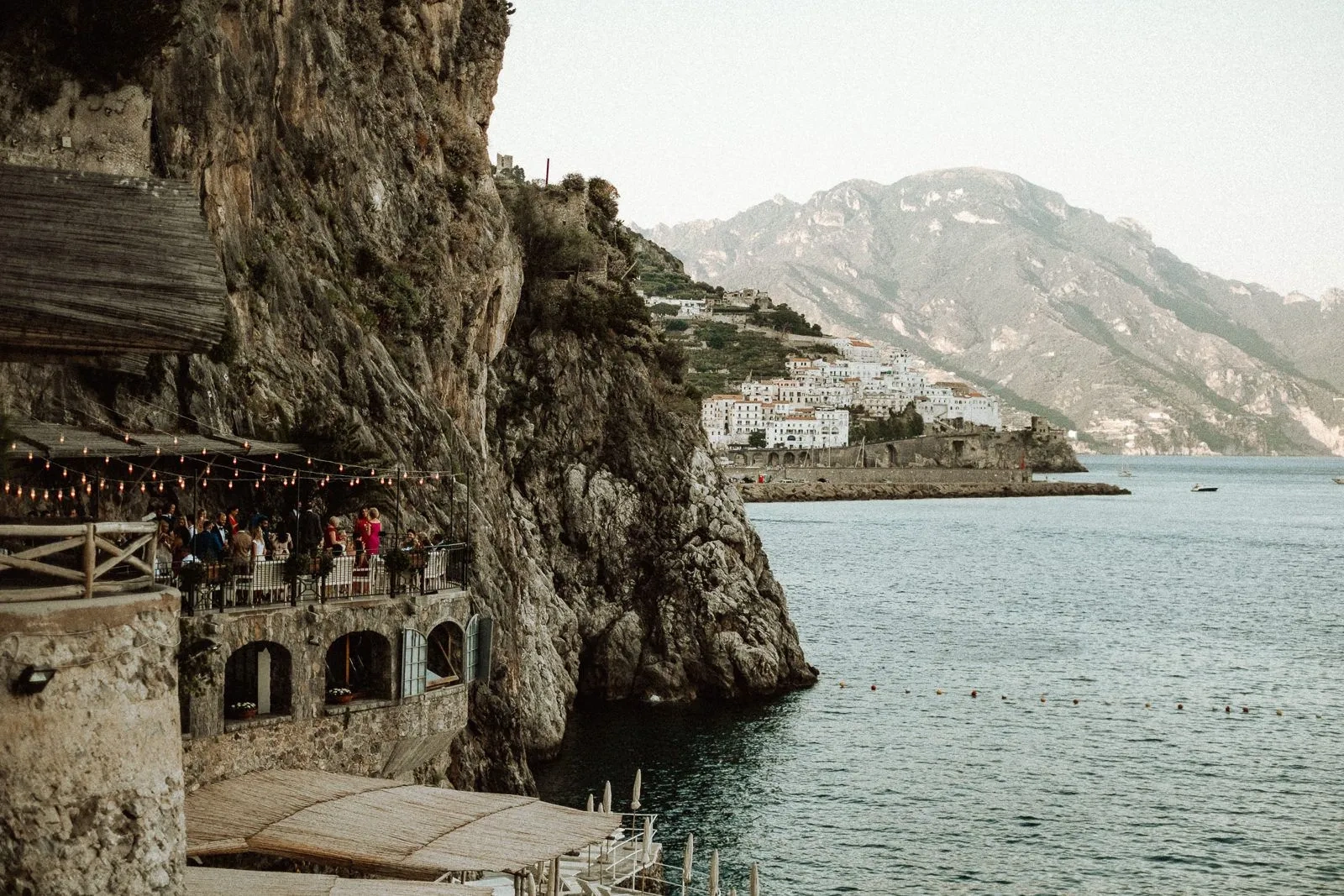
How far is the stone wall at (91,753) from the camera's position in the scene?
48.5 feet

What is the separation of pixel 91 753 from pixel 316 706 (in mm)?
11059

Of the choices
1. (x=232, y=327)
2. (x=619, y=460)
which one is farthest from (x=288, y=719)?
(x=619, y=460)

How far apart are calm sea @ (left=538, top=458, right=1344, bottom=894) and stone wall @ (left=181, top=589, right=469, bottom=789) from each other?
10.7 meters

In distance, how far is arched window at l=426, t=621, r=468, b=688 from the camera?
1183 inches

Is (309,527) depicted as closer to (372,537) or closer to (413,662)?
(372,537)

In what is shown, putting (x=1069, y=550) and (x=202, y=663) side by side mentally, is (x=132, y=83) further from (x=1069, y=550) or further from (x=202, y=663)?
(x=1069, y=550)

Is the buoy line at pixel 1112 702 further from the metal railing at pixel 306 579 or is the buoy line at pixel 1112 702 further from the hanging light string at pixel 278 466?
the metal railing at pixel 306 579

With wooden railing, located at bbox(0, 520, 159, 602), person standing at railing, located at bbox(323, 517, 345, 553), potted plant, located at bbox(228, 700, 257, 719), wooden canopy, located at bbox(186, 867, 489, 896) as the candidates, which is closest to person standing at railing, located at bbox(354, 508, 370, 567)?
person standing at railing, located at bbox(323, 517, 345, 553)

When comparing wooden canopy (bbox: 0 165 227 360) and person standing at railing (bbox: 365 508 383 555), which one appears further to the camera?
person standing at railing (bbox: 365 508 383 555)

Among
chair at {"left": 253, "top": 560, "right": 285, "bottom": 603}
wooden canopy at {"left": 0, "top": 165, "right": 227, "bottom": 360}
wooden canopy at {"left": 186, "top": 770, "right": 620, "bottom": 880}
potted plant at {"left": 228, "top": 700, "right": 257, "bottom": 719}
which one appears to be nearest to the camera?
wooden canopy at {"left": 0, "top": 165, "right": 227, "bottom": 360}

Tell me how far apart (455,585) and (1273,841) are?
26.3 m

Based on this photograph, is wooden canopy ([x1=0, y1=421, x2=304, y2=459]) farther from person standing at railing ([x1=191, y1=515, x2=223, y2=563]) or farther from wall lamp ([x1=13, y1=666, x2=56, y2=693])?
wall lamp ([x1=13, y1=666, x2=56, y2=693])

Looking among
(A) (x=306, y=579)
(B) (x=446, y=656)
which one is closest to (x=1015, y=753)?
(B) (x=446, y=656)

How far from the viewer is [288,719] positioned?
84.5ft
